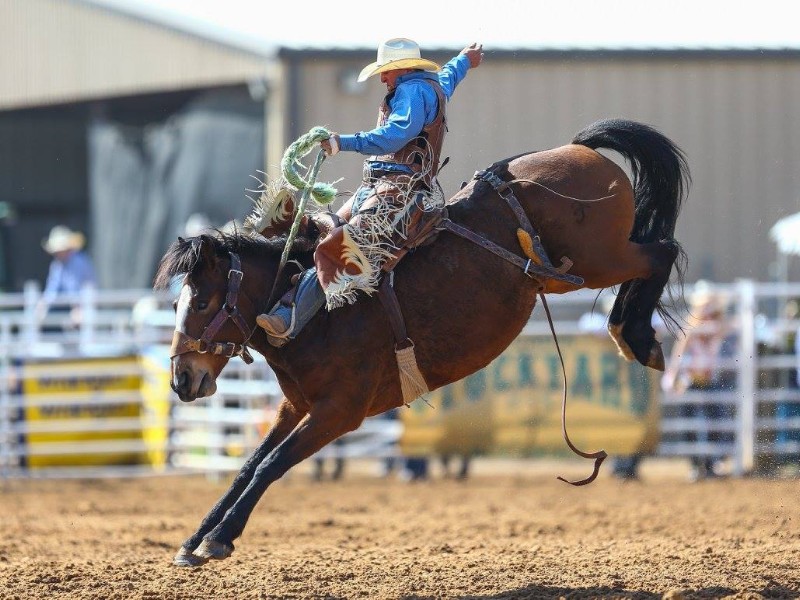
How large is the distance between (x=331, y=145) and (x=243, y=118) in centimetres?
1074

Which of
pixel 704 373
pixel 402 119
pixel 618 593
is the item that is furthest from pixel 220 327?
pixel 704 373

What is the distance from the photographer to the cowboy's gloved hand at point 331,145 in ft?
18.3

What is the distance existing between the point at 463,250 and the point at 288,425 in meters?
1.18

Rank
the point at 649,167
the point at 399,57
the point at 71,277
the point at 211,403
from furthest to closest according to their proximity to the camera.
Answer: the point at 71,277
the point at 211,403
the point at 649,167
the point at 399,57

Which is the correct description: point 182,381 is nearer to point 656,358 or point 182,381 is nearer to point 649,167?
point 656,358

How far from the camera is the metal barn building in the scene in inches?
537

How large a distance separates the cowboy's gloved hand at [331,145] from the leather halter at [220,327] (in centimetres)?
66

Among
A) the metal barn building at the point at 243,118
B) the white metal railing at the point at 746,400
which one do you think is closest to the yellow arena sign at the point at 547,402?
the white metal railing at the point at 746,400

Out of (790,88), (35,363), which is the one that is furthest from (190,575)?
(790,88)

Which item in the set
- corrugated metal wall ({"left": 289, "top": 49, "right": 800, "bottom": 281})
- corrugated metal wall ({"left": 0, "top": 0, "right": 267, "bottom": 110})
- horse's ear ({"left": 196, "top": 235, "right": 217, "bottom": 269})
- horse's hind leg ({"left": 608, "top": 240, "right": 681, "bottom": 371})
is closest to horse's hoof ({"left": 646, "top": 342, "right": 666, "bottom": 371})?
horse's hind leg ({"left": 608, "top": 240, "right": 681, "bottom": 371})

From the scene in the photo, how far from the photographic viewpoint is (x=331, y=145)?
5594 millimetres

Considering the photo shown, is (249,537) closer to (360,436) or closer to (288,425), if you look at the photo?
(288,425)

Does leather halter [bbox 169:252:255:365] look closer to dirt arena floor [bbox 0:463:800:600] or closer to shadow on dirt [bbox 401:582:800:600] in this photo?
dirt arena floor [bbox 0:463:800:600]

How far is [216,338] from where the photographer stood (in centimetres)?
564
